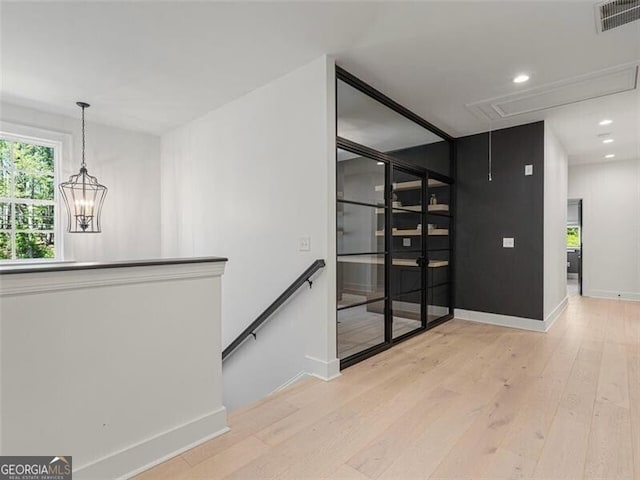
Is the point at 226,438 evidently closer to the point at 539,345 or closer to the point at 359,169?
the point at 359,169

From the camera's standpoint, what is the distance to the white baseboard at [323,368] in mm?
2794

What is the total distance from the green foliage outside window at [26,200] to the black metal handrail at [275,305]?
2.73 meters

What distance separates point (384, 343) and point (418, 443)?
64.7 inches

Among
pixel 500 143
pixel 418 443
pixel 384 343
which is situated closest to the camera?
pixel 418 443

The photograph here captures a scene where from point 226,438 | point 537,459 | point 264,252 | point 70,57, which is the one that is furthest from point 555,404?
point 70,57

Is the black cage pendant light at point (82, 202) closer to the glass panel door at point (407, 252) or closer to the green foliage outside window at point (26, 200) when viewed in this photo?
the green foliage outside window at point (26, 200)

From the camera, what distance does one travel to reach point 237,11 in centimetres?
225

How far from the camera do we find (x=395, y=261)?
3.82m

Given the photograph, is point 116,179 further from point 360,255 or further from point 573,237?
point 573,237

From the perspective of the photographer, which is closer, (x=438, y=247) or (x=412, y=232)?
(x=412, y=232)

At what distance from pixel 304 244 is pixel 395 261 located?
132cm

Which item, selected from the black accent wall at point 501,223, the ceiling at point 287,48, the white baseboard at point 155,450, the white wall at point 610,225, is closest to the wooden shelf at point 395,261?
the black accent wall at point 501,223

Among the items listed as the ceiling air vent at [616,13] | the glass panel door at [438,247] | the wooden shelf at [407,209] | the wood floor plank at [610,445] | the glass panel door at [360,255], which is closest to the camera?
the wood floor plank at [610,445]

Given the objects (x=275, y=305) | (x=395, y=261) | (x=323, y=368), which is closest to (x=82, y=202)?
(x=275, y=305)
